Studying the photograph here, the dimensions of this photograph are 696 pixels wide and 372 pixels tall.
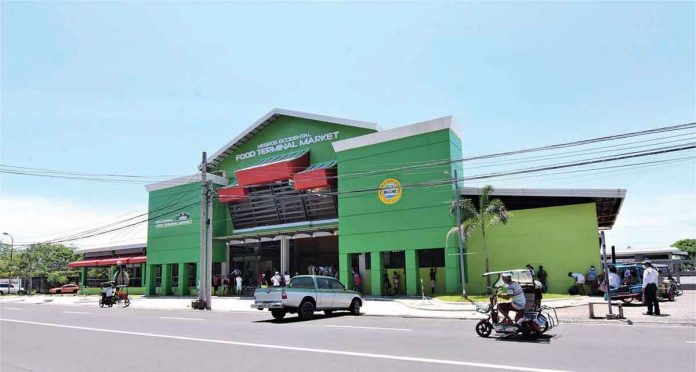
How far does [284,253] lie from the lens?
34438 millimetres

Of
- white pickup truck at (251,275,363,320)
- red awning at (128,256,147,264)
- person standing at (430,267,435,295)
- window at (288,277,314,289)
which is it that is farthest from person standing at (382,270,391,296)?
red awning at (128,256,147,264)

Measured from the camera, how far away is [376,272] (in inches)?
1131

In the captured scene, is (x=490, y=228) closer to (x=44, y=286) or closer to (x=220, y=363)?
(x=220, y=363)

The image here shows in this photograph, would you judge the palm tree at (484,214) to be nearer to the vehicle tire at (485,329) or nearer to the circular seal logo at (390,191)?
the circular seal logo at (390,191)

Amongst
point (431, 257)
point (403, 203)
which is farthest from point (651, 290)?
point (431, 257)

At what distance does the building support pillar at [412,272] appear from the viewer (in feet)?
89.3

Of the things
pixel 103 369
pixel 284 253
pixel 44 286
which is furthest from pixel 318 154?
pixel 44 286

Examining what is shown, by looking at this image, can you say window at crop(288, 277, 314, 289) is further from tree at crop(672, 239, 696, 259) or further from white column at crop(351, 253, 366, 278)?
tree at crop(672, 239, 696, 259)

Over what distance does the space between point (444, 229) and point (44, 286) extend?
186 feet

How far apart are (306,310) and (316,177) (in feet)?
47.8

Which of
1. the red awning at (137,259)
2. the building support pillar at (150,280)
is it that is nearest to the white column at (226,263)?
the building support pillar at (150,280)

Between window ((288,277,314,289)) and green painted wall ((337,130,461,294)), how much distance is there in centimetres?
958

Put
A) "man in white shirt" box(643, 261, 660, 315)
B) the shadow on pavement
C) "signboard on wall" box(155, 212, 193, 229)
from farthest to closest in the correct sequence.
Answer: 1. "signboard on wall" box(155, 212, 193, 229)
2. the shadow on pavement
3. "man in white shirt" box(643, 261, 660, 315)

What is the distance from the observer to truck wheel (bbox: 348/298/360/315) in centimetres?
1908
